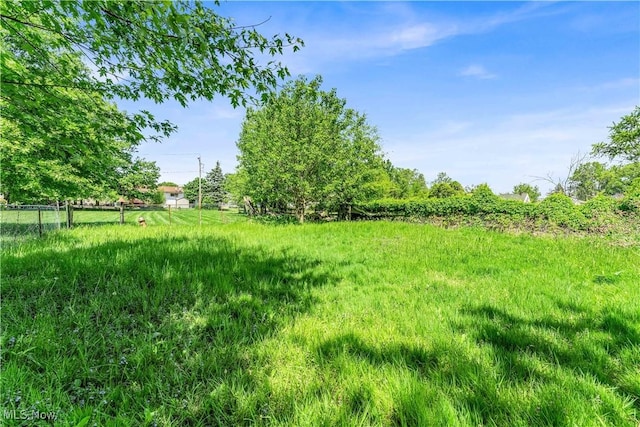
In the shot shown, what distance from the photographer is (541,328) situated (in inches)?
114

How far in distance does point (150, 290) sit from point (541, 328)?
15.8ft

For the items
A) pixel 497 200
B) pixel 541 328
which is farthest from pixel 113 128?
pixel 497 200

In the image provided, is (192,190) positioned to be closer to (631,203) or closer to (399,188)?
(399,188)

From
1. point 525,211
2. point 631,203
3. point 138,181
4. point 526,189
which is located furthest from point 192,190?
point 526,189

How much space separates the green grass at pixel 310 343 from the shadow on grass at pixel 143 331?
2 cm

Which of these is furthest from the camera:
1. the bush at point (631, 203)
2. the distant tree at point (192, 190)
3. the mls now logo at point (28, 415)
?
the distant tree at point (192, 190)

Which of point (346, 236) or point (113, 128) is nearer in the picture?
point (113, 128)

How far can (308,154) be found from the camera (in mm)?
15523

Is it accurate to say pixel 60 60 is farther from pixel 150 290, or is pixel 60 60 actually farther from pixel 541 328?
pixel 541 328

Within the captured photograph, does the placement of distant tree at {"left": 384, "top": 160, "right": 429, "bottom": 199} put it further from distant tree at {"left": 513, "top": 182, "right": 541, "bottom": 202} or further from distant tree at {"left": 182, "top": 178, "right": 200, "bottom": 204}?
distant tree at {"left": 182, "top": 178, "right": 200, "bottom": 204}

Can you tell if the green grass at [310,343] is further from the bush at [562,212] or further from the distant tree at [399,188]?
the distant tree at [399,188]

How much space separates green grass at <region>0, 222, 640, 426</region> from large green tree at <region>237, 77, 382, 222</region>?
11.2m

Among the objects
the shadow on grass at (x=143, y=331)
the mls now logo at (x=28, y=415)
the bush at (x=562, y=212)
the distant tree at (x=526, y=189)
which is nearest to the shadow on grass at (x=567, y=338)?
the shadow on grass at (x=143, y=331)

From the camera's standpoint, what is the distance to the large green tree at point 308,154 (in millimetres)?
15867
